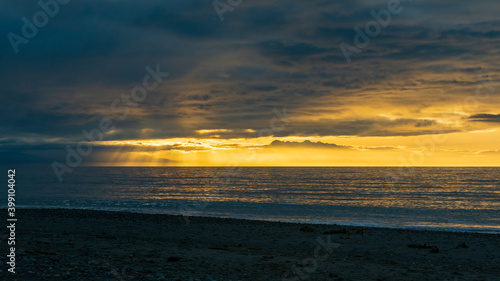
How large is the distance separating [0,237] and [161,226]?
1214 centimetres

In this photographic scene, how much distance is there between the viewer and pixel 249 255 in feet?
55.8

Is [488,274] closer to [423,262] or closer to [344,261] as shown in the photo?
[423,262]

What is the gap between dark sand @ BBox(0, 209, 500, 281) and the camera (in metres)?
12.2

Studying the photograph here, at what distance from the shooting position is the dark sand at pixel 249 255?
481 inches

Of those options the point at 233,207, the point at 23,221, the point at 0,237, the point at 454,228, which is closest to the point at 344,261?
the point at 0,237
